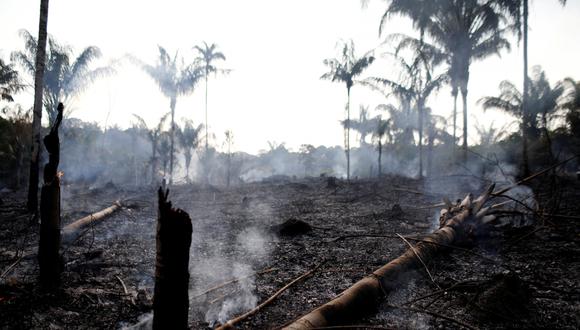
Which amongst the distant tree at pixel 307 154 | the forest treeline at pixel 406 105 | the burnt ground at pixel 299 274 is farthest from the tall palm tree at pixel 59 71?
the distant tree at pixel 307 154

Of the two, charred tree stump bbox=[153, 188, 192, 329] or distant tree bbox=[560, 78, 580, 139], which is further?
distant tree bbox=[560, 78, 580, 139]

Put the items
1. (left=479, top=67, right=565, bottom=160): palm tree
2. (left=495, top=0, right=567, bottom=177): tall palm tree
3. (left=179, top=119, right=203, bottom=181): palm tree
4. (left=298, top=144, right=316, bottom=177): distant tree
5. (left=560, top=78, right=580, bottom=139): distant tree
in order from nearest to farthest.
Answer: (left=495, top=0, right=567, bottom=177): tall palm tree < (left=560, top=78, right=580, bottom=139): distant tree < (left=479, top=67, right=565, bottom=160): palm tree < (left=179, top=119, right=203, bottom=181): palm tree < (left=298, top=144, right=316, bottom=177): distant tree

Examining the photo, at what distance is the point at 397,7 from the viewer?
15445 mm

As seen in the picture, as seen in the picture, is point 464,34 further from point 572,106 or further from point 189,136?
point 189,136

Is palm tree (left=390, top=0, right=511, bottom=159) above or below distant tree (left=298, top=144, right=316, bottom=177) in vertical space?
above

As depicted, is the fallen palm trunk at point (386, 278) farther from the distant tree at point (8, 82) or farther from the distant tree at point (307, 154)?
the distant tree at point (307, 154)

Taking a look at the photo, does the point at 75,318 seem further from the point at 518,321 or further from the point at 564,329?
the point at 564,329

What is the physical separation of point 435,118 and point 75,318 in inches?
1304

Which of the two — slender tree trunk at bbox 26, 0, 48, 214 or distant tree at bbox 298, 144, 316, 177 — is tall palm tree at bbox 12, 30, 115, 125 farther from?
distant tree at bbox 298, 144, 316, 177

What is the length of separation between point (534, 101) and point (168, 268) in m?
30.1

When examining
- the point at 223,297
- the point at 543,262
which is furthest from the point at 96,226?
the point at 543,262

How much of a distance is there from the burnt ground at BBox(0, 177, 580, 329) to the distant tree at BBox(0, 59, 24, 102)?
14.0 m

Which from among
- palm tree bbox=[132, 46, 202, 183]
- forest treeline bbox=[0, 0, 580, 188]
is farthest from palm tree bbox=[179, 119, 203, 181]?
palm tree bbox=[132, 46, 202, 183]

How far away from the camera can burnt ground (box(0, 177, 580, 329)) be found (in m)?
3.10
